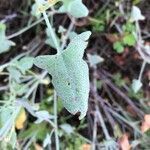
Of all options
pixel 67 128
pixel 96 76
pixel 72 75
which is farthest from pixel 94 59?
pixel 72 75

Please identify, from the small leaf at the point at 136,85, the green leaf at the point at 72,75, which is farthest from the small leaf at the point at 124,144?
the green leaf at the point at 72,75

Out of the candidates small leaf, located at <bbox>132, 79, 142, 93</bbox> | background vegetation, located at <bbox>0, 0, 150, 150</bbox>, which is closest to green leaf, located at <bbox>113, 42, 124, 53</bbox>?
background vegetation, located at <bbox>0, 0, 150, 150</bbox>

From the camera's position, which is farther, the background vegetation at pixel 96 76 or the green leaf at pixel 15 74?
the background vegetation at pixel 96 76

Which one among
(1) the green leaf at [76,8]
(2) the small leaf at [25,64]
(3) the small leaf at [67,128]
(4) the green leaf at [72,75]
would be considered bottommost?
(3) the small leaf at [67,128]

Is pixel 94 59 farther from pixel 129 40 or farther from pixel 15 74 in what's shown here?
pixel 15 74

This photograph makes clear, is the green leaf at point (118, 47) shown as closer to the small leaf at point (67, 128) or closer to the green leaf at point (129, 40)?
the green leaf at point (129, 40)

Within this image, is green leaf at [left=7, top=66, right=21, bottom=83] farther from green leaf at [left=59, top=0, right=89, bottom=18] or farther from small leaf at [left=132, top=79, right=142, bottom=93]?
small leaf at [left=132, top=79, right=142, bottom=93]
